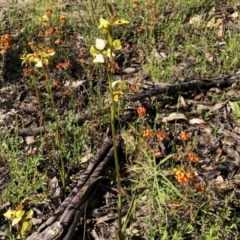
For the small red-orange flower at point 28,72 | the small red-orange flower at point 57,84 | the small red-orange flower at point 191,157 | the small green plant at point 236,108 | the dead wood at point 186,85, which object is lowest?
the small green plant at point 236,108

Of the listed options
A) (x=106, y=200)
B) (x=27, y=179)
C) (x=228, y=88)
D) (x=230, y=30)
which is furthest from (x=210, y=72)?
(x=27, y=179)

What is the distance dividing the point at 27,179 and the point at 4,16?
319 centimetres

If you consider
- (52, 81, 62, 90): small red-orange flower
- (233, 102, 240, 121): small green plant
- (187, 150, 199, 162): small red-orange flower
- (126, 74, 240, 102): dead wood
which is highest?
(52, 81, 62, 90): small red-orange flower

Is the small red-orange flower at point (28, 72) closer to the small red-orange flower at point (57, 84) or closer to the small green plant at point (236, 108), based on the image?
the small red-orange flower at point (57, 84)

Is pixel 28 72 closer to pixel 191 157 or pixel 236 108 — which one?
pixel 191 157

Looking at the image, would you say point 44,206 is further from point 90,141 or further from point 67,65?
point 67,65

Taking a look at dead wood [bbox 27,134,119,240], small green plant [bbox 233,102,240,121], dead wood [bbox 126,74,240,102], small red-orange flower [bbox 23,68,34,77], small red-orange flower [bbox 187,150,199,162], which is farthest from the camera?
dead wood [bbox 126,74,240,102]

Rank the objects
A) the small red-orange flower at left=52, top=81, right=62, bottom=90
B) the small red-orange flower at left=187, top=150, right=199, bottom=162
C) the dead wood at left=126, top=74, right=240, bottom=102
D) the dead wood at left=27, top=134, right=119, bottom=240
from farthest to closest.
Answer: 1. the small red-orange flower at left=52, top=81, right=62, bottom=90
2. the dead wood at left=126, top=74, right=240, bottom=102
3. the small red-orange flower at left=187, top=150, right=199, bottom=162
4. the dead wood at left=27, top=134, right=119, bottom=240

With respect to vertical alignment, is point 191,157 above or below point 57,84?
below

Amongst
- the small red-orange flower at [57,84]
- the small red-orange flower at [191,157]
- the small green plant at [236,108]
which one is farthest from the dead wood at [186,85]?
the small red-orange flower at [191,157]

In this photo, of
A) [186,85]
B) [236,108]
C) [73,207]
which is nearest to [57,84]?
[186,85]

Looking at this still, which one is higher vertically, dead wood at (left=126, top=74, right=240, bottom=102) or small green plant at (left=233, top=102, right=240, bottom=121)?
dead wood at (left=126, top=74, right=240, bottom=102)

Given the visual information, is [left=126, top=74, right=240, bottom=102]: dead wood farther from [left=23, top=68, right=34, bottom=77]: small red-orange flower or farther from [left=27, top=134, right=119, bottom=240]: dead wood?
[left=23, top=68, right=34, bottom=77]: small red-orange flower

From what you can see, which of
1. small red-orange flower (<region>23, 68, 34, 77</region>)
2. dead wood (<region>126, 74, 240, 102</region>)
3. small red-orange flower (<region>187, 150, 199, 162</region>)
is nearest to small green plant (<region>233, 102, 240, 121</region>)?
dead wood (<region>126, 74, 240, 102</region>)
